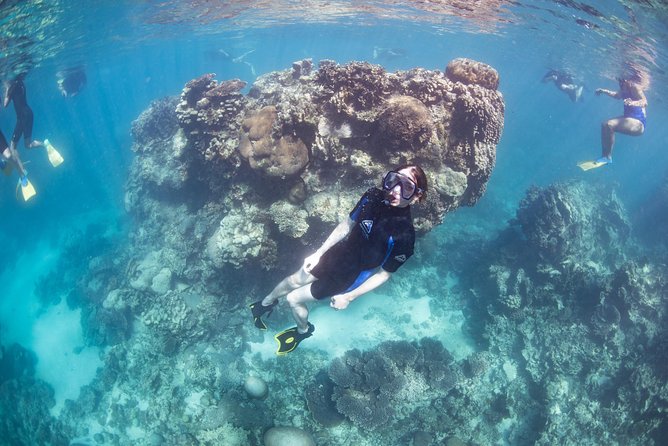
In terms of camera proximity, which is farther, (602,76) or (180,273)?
(602,76)

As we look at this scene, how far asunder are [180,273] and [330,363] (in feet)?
21.6

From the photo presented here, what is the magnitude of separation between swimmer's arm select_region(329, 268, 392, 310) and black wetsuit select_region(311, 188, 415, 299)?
106 mm

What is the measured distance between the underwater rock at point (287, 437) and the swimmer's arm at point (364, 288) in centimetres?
541

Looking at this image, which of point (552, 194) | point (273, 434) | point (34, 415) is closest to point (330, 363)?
point (273, 434)

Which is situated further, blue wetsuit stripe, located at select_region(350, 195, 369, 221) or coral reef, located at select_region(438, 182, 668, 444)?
coral reef, located at select_region(438, 182, 668, 444)

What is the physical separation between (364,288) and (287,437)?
5.78 meters

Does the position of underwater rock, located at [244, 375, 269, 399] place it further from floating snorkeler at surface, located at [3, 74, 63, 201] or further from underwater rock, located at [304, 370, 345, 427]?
floating snorkeler at surface, located at [3, 74, 63, 201]

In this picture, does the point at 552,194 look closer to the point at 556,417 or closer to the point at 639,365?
the point at 639,365

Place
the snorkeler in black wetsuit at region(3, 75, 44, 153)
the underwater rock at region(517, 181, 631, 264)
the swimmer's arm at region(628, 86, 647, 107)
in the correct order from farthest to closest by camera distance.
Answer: the swimmer's arm at region(628, 86, 647, 107) → the snorkeler in black wetsuit at region(3, 75, 44, 153) → the underwater rock at region(517, 181, 631, 264)

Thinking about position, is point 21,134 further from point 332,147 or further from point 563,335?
point 563,335

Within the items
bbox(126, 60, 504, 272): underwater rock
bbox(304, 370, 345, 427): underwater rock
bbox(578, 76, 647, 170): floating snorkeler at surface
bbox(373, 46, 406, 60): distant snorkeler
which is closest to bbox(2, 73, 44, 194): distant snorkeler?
bbox(126, 60, 504, 272): underwater rock

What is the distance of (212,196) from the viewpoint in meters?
11.0

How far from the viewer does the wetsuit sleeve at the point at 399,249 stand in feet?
12.6

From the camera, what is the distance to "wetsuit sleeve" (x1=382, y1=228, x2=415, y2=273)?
3834 mm
